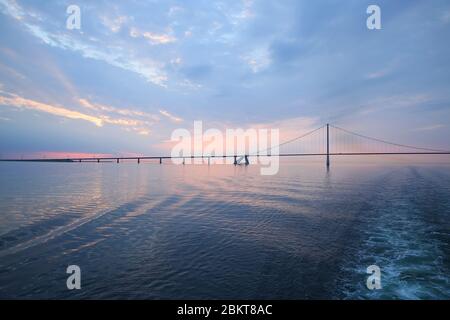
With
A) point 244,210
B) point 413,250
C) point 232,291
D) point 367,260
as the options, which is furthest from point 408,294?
point 244,210

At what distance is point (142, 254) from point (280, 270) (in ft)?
16.2

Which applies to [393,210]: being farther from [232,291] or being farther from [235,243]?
[232,291]

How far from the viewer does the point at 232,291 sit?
5.94 meters
